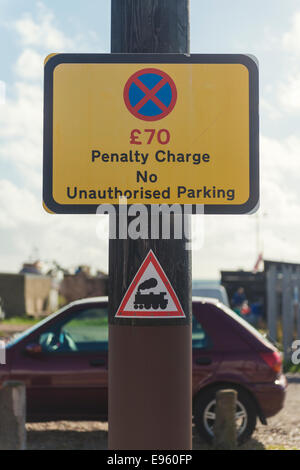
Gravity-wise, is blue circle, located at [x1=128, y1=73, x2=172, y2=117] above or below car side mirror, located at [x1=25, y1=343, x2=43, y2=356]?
above

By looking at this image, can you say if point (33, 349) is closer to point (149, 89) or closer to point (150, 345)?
point (150, 345)

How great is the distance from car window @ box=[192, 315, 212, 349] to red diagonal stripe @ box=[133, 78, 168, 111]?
503cm

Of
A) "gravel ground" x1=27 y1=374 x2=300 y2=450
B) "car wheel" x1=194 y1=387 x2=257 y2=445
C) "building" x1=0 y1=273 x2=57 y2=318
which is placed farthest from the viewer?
"building" x1=0 y1=273 x2=57 y2=318

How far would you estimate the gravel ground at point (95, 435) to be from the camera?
763cm

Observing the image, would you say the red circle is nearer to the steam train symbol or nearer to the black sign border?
the black sign border

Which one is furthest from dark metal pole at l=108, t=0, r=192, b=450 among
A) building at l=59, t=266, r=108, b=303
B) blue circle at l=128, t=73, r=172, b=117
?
building at l=59, t=266, r=108, b=303

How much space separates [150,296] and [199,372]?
16.1ft

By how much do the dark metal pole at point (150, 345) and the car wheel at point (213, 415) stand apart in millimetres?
4714

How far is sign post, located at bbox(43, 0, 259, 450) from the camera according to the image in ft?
9.01

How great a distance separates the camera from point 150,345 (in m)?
2.68

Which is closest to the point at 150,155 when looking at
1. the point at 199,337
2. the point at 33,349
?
the point at 199,337

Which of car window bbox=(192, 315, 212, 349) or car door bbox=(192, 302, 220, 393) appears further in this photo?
car window bbox=(192, 315, 212, 349)

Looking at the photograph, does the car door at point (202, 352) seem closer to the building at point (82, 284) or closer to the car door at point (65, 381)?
the car door at point (65, 381)
